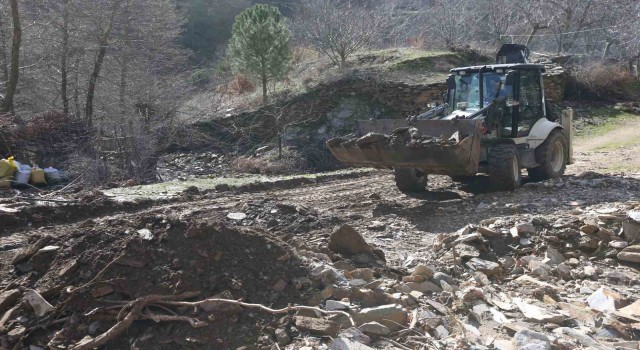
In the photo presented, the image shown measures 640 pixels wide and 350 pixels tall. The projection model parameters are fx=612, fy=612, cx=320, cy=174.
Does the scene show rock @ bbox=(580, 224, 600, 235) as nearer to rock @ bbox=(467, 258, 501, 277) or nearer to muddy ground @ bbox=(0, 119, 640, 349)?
muddy ground @ bbox=(0, 119, 640, 349)

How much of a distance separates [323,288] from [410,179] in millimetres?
5818

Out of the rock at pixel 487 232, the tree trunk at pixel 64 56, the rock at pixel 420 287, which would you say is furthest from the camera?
the tree trunk at pixel 64 56

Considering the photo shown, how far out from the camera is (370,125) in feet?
33.1

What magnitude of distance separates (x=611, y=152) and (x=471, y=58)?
9.54 metres

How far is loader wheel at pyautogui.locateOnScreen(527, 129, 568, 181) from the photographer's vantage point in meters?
10.8

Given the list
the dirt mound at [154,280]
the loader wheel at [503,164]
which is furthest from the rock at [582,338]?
the loader wheel at [503,164]

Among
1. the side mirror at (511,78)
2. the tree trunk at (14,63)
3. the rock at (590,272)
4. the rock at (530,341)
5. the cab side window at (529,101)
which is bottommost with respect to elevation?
the rock at (590,272)

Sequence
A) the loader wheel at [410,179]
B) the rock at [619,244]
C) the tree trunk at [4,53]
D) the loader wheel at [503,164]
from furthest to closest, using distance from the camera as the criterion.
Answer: the tree trunk at [4,53] → the loader wheel at [410,179] → the loader wheel at [503,164] → the rock at [619,244]

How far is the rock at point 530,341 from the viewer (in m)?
4.24

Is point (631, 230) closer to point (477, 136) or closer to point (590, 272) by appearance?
point (590, 272)

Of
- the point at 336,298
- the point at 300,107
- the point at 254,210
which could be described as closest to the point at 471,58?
the point at 300,107

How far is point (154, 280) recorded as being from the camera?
4.79m

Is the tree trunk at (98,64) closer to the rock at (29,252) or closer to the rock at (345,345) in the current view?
the rock at (29,252)

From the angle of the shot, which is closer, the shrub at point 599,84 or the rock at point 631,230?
the rock at point 631,230
